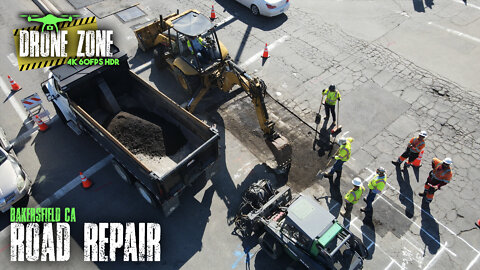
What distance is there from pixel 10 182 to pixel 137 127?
3.69 m

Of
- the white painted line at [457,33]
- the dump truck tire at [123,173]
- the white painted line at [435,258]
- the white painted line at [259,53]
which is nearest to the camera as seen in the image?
the white painted line at [435,258]

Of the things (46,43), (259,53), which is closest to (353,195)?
(259,53)

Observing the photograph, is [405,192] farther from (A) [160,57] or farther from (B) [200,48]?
(A) [160,57]

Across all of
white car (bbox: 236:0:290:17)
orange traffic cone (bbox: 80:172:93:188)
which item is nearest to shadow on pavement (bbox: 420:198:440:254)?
orange traffic cone (bbox: 80:172:93:188)

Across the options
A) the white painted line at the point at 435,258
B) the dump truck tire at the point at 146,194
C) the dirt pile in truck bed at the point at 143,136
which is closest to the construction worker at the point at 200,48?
the dirt pile in truck bed at the point at 143,136

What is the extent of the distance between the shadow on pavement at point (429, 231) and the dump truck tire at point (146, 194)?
738 centimetres

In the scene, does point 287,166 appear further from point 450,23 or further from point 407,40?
point 450,23

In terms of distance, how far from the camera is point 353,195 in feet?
30.2

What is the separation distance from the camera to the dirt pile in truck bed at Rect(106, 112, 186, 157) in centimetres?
989

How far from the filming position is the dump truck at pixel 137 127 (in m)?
8.76

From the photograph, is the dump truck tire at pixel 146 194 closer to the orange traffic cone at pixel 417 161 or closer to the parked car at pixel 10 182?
the parked car at pixel 10 182

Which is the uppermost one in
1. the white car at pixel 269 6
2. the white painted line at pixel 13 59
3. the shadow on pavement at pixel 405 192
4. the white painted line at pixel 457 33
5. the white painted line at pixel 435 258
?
the white painted line at pixel 13 59

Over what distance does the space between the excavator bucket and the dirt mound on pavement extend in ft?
10.4

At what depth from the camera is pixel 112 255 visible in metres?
8.92
